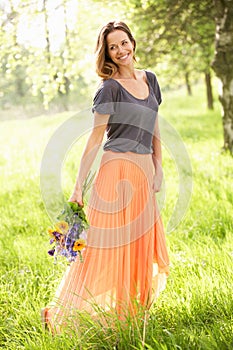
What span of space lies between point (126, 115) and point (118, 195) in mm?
484

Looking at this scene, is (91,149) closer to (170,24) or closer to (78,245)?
(78,245)

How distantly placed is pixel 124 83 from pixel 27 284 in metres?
1.84

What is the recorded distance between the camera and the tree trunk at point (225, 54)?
7.59m

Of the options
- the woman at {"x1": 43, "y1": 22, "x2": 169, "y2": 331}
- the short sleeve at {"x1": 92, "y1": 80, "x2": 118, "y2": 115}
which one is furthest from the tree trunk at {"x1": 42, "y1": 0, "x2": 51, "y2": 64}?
the short sleeve at {"x1": 92, "y1": 80, "x2": 118, "y2": 115}

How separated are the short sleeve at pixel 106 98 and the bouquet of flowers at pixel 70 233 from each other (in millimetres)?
578

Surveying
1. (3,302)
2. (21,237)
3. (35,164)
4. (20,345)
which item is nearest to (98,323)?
(20,345)

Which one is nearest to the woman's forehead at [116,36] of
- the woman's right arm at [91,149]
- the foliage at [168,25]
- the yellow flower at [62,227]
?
the woman's right arm at [91,149]

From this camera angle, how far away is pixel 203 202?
18.2 feet

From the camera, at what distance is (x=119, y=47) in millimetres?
2906

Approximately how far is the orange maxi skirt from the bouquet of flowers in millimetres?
156

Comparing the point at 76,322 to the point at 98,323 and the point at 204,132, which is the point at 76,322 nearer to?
the point at 98,323

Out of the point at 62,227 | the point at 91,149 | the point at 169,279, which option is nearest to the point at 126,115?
the point at 91,149

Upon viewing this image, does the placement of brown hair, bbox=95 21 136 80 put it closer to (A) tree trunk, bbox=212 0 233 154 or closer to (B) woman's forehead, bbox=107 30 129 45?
(B) woman's forehead, bbox=107 30 129 45

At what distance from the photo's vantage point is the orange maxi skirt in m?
3.00
